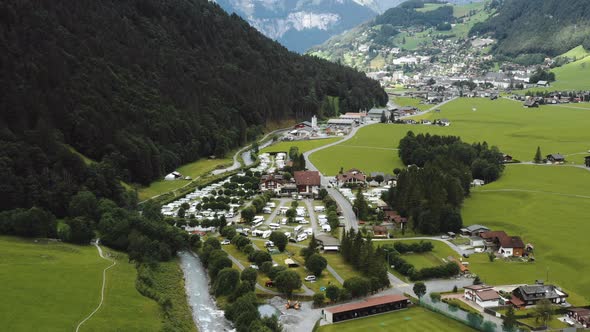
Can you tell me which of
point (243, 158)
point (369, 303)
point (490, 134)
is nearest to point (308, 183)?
point (243, 158)

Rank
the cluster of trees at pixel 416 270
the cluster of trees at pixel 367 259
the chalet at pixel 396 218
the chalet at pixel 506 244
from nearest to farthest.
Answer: the cluster of trees at pixel 367 259, the cluster of trees at pixel 416 270, the chalet at pixel 506 244, the chalet at pixel 396 218

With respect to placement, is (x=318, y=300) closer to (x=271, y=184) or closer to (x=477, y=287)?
(x=477, y=287)

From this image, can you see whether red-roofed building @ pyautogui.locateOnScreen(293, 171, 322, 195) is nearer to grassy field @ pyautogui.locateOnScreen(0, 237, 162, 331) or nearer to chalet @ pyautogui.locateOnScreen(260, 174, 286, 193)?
chalet @ pyautogui.locateOnScreen(260, 174, 286, 193)

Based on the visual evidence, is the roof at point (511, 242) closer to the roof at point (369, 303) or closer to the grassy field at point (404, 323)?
the roof at point (369, 303)

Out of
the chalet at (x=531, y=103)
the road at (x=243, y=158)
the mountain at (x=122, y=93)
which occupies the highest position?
the mountain at (x=122, y=93)

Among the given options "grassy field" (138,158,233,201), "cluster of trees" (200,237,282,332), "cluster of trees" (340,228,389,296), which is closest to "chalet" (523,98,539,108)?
"grassy field" (138,158,233,201)

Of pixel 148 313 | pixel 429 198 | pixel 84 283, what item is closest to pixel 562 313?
pixel 429 198

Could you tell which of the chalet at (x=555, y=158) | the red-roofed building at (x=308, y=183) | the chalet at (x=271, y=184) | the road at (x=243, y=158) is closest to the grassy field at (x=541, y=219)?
the chalet at (x=555, y=158)
